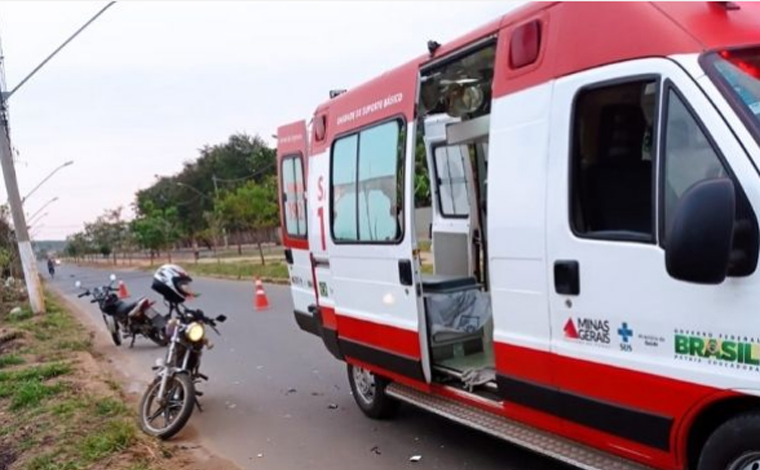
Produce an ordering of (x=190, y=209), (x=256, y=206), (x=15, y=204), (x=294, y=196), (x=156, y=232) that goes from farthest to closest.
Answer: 1. (x=190, y=209)
2. (x=156, y=232)
3. (x=256, y=206)
4. (x=15, y=204)
5. (x=294, y=196)

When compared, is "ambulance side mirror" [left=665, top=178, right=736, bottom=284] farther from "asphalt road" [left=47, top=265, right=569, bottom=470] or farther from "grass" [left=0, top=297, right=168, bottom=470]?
"grass" [left=0, top=297, right=168, bottom=470]

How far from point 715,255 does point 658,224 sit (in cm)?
45

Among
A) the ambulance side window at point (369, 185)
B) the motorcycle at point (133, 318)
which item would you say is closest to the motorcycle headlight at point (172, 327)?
the ambulance side window at point (369, 185)

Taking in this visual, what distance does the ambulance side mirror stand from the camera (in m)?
2.57

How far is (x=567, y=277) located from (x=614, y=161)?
62 cm

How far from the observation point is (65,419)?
6453mm

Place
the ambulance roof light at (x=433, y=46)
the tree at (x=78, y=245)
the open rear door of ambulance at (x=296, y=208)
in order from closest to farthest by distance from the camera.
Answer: the ambulance roof light at (x=433, y=46) < the open rear door of ambulance at (x=296, y=208) < the tree at (x=78, y=245)

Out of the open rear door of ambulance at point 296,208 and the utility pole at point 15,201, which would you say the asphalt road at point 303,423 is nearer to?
the open rear door of ambulance at point 296,208

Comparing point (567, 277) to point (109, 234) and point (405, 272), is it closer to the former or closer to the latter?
point (405, 272)

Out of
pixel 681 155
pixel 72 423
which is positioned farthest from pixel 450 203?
pixel 72 423

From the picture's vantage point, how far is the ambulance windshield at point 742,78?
9.16 ft

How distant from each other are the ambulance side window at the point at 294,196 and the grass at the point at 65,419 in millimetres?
2547

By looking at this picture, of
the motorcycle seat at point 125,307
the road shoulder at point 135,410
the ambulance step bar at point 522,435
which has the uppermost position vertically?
the motorcycle seat at point 125,307

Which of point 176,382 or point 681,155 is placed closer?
point 681,155
